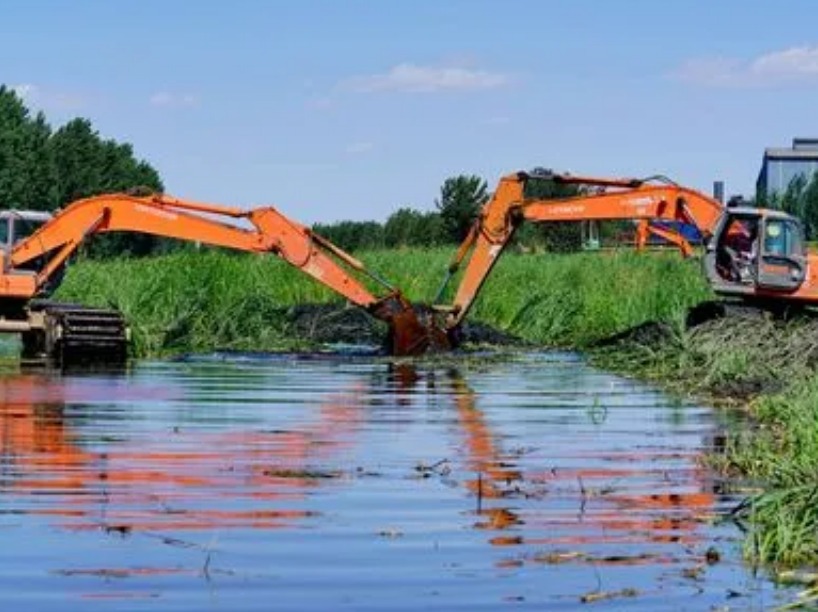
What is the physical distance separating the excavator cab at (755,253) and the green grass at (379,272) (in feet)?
3.44

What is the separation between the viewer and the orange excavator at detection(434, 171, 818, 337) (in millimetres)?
35969

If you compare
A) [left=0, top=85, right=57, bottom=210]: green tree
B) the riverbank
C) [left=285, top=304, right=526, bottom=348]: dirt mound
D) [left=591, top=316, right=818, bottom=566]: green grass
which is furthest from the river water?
[left=0, top=85, right=57, bottom=210]: green tree

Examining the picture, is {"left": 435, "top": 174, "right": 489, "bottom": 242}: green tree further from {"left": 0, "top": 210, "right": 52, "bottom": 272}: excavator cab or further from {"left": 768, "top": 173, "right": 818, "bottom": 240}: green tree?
{"left": 0, "top": 210, "right": 52, "bottom": 272}: excavator cab

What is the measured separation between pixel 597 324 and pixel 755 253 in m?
9.98

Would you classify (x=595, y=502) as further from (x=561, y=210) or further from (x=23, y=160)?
(x=23, y=160)

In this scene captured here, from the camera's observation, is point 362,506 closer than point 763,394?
Yes

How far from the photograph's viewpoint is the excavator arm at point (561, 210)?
37.6m

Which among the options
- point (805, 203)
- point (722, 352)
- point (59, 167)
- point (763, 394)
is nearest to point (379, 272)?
point (722, 352)

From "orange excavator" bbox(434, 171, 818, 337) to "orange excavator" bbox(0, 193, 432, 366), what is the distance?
6.65 ft

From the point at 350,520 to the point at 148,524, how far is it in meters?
1.15

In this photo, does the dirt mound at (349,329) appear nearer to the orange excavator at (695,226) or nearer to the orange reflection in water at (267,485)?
the orange excavator at (695,226)

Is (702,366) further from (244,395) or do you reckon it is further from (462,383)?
(244,395)

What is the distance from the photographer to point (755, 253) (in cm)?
3622

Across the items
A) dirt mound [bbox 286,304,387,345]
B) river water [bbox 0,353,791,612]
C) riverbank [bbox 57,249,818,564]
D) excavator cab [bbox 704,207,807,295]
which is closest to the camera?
river water [bbox 0,353,791,612]
